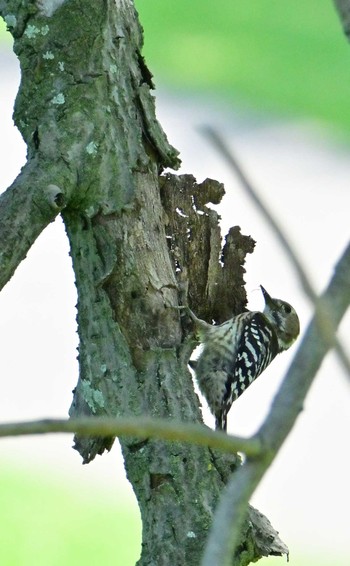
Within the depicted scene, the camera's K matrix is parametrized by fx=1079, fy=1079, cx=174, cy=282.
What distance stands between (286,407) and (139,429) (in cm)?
19

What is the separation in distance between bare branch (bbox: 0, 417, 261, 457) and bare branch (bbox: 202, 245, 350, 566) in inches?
0.8

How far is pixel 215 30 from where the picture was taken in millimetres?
10852

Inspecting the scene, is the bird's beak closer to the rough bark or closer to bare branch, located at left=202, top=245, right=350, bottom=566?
the rough bark

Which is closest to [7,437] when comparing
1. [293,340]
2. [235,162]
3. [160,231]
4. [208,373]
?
[235,162]

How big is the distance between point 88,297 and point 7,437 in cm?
228

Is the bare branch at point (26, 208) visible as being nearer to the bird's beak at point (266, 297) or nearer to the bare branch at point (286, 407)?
the bare branch at point (286, 407)

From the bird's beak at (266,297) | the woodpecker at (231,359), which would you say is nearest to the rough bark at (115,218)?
the woodpecker at (231,359)

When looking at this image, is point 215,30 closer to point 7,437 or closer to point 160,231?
point 160,231

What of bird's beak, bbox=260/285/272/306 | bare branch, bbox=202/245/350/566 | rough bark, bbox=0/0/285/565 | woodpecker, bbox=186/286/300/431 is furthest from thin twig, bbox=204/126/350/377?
bird's beak, bbox=260/285/272/306

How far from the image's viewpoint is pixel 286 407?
4.44 ft

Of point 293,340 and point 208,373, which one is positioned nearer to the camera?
point 208,373

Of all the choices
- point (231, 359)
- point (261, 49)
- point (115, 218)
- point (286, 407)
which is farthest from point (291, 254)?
point (261, 49)

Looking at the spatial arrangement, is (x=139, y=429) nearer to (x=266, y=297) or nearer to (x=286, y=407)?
(x=286, y=407)

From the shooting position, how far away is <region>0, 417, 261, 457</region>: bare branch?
1.33 m
